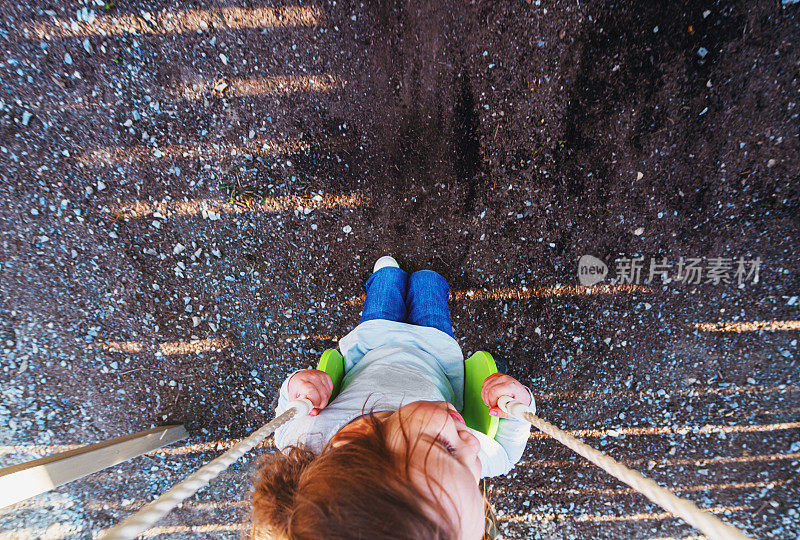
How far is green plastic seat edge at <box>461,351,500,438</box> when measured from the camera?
1.23 meters

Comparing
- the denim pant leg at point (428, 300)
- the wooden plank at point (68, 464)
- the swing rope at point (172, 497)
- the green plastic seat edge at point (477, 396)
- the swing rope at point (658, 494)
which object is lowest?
the wooden plank at point (68, 464)

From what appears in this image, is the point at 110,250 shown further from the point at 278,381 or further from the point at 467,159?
the point at 467,159

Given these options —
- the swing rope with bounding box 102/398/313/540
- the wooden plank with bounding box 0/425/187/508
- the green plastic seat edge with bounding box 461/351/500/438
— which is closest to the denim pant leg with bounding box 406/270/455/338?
the green plastic seat edge with bounding box 461/351/500/438

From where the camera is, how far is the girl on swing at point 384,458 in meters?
0.72

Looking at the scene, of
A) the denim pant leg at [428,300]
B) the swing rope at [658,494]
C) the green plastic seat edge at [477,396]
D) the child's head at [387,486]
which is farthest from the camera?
the denim pant leg at [428,300]

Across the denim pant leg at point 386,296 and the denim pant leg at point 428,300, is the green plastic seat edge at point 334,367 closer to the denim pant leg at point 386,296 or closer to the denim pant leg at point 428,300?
the denim pant leg at point 386,296

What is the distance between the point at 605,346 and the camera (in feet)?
5.99

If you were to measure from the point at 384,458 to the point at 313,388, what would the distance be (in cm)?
44

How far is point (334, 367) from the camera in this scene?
1.38 metres

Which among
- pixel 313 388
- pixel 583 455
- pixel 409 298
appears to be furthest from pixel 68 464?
pixel 583 455

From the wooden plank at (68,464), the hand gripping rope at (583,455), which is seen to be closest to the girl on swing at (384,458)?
the hand gripping rope at (583,455)

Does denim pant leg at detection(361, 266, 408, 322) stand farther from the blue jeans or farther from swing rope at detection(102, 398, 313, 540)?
swing rope at detection(102, 398, 313, 540)

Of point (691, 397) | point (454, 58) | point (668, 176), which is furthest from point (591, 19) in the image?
point (691, 397)

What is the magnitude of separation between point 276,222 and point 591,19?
1.82 meters
